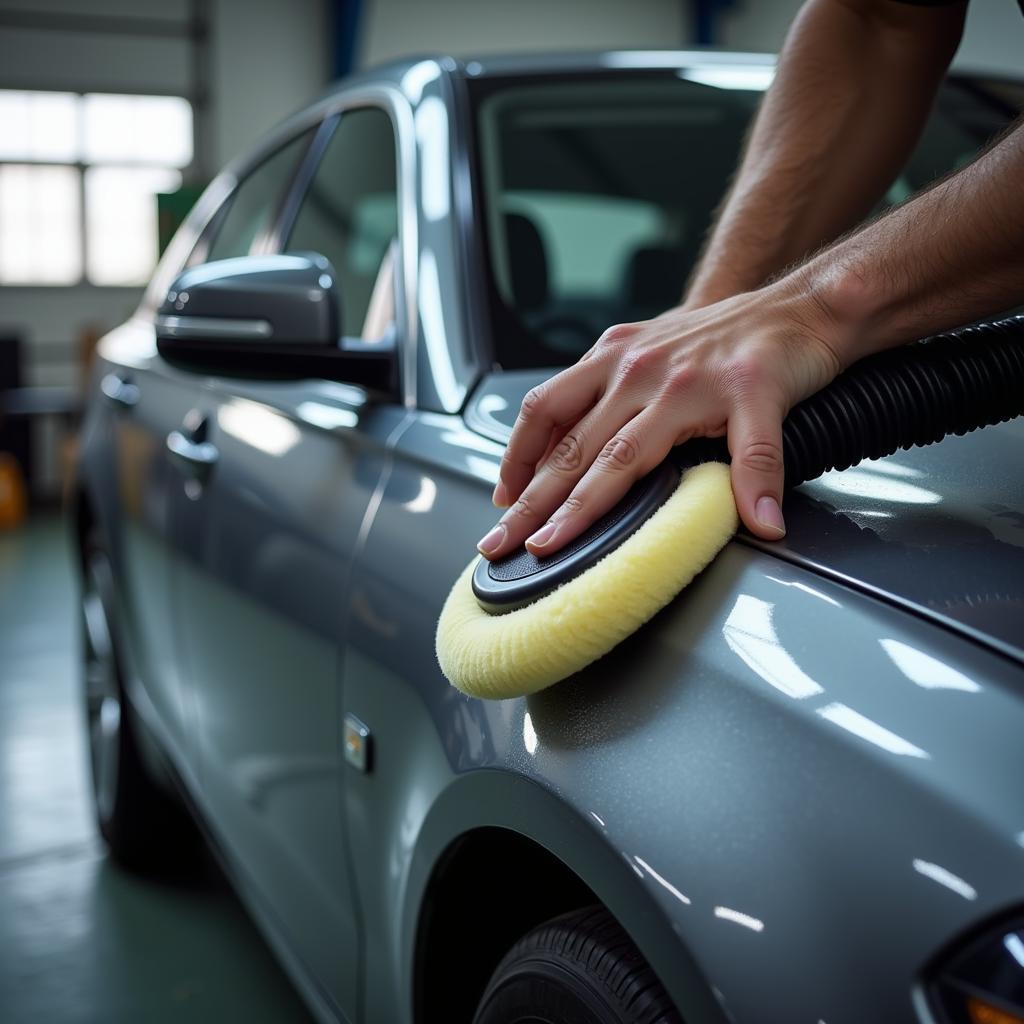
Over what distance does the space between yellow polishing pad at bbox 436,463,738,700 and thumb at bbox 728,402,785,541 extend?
0.01m

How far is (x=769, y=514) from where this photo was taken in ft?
2.49

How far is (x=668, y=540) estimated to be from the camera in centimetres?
75

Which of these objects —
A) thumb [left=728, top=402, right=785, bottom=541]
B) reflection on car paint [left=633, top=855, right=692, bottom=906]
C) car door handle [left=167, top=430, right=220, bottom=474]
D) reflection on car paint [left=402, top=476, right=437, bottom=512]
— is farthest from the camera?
car door handle [left=167, top=430, right=220, bottom=474]

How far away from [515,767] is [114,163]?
9418 mm

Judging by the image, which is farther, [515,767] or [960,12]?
[960,12]

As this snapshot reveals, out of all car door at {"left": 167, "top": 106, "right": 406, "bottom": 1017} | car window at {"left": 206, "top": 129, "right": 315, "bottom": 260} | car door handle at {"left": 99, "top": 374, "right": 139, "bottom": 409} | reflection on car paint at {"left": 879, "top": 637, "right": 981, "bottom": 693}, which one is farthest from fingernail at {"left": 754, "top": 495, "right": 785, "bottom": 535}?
car door handle at {"left": 99, "top": 374, "right": 139, "bottom": 409}

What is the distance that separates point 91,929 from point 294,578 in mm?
1247

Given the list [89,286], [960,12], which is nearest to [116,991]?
[960,12]

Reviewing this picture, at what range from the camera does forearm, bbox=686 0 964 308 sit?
Answer: 1294 mm

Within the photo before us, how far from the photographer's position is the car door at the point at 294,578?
1241mm

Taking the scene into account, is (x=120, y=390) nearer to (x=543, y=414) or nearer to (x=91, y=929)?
(x=91, y=929)

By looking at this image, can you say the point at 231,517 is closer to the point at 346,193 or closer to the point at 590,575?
the point at 346,193

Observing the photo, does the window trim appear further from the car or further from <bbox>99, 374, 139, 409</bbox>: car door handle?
<bbox>99, 374, 139, 409</bbox>: car door handle

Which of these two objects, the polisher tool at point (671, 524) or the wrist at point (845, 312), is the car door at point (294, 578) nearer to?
the polisher tool at point (671, 524)
